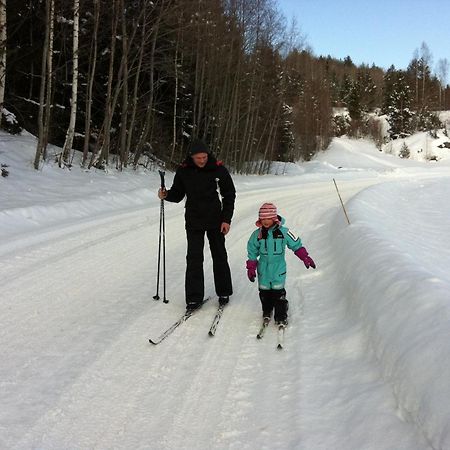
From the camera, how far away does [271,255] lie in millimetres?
4906

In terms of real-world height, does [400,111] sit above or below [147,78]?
above

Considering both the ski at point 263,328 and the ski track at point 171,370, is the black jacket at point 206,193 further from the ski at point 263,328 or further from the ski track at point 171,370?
the ski at point 263,328

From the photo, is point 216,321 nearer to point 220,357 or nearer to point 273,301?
point 273,301

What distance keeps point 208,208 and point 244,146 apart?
93.9 feet

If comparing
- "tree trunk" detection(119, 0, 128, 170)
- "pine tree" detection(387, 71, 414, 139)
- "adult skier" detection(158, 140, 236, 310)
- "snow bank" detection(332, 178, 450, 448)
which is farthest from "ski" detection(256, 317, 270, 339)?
"pine tree" detection(387, 71, 414, 139)

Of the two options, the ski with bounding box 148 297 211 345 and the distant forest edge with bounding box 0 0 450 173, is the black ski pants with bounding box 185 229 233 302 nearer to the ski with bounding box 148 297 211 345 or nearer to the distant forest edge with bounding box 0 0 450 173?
the ski with bounding box 148 297 211 345

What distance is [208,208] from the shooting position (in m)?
5.30

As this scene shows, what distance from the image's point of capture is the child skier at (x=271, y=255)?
192 inches

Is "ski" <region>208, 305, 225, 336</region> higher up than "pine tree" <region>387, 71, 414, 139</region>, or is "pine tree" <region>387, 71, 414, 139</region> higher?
"pine tree" <region>387, 71, 414, 139</region>

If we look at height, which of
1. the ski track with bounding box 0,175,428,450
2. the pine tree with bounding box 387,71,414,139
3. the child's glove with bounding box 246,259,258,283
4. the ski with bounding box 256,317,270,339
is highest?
the pine tree with bounding box 387,71,414,139

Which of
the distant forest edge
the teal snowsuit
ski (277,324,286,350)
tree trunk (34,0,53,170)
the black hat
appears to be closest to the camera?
ski (277,324,286,350)

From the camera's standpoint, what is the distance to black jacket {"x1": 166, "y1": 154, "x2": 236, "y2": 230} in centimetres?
527

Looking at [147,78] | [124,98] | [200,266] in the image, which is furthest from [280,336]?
[147,78]

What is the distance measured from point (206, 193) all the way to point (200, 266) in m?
0.87
